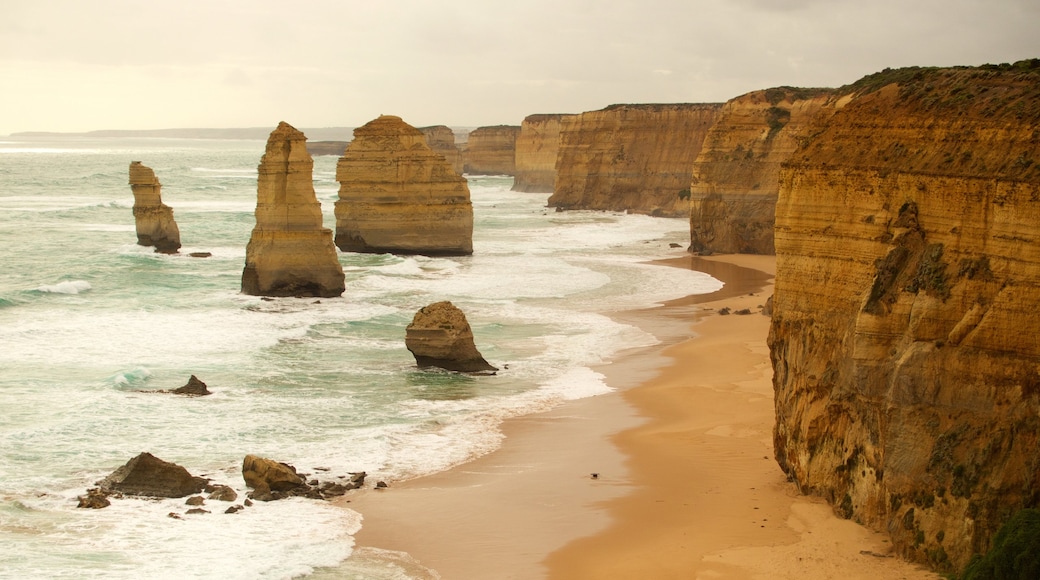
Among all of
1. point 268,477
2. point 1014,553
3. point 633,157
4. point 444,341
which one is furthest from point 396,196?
point 633,157

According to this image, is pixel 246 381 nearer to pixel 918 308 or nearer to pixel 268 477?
pixel 268 477

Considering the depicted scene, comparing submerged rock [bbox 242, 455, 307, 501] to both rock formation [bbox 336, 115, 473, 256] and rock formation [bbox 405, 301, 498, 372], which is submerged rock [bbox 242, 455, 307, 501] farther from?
rock formation [bbox 336, 115, 473, 256]

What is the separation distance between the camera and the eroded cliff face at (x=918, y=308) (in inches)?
433

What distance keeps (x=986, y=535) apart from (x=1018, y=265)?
2603 mm

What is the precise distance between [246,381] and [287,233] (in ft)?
36.2

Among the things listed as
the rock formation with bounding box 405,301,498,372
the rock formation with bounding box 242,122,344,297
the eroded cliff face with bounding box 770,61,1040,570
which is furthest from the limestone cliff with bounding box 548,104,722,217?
the eroded cliff face with bounding box 770,61,1040,570

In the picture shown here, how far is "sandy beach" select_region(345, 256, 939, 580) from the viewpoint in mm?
12742

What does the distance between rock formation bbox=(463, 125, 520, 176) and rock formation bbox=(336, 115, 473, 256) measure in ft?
314

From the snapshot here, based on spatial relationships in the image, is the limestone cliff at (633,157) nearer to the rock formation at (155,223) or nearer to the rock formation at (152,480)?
the rock formation at (155,223)

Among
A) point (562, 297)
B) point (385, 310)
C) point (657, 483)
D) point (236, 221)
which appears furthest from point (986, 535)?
point (236, 221)

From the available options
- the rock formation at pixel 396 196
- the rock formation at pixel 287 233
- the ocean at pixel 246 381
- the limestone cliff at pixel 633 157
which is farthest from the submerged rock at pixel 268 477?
the limestone cliff at pixel 633 157

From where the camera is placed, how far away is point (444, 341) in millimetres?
24016

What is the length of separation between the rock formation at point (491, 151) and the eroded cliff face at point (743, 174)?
305 ft

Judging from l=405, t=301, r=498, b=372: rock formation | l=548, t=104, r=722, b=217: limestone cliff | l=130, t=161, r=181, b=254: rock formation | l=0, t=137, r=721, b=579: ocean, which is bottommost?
l=0, t=137, r=721, b=579: ocean
